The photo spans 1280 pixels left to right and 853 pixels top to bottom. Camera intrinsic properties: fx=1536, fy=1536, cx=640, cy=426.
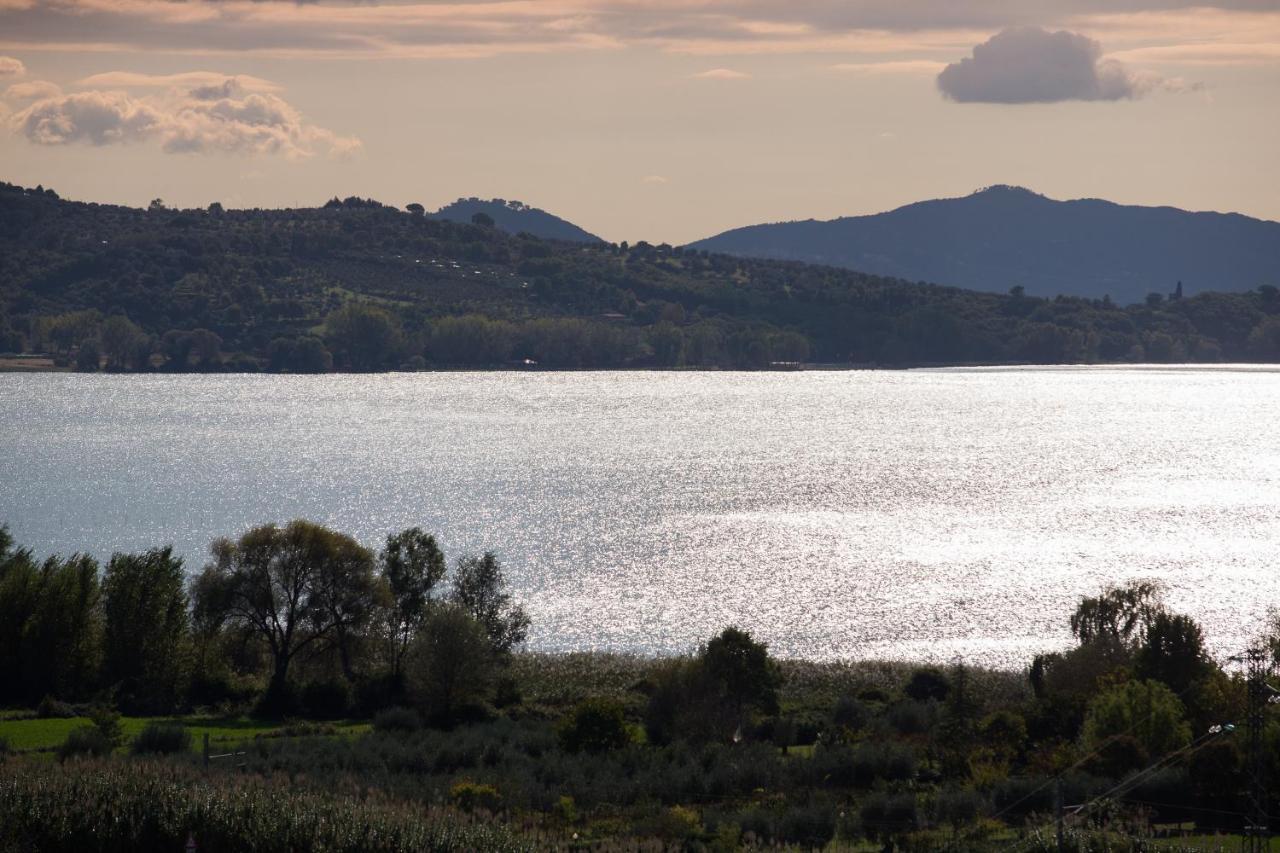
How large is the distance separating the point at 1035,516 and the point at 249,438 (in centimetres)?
8795

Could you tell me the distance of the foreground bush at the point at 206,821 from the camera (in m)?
31.7

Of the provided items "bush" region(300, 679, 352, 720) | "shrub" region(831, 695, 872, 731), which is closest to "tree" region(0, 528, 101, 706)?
"bush" region(300, 679, 352, 720)

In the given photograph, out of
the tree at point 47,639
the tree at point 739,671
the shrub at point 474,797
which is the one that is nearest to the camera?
the shrub at point 474,797

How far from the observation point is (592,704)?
1715 inches

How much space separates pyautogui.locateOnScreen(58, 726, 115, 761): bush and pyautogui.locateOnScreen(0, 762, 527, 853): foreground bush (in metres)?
5.95

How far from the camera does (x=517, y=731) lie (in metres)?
45.4

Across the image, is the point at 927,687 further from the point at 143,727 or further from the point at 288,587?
the point at 143,727

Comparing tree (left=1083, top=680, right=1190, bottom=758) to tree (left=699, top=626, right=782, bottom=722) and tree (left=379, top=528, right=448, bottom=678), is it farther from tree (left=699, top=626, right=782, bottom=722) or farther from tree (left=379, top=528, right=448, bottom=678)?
tree (left=379, top=528, right=448, bottom=678)

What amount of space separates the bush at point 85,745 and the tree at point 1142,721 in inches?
1027

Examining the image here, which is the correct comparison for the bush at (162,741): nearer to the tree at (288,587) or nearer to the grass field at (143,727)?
the grass field at (143,727)

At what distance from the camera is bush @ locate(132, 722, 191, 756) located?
41.8m

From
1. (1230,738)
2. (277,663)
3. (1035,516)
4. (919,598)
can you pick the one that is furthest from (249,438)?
(1230,738)

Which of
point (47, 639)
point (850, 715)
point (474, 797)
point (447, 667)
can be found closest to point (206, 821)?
point (474, 797)

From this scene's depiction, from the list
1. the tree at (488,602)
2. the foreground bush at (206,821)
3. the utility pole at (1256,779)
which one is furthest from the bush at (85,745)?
the utility pole at (1256,779)
